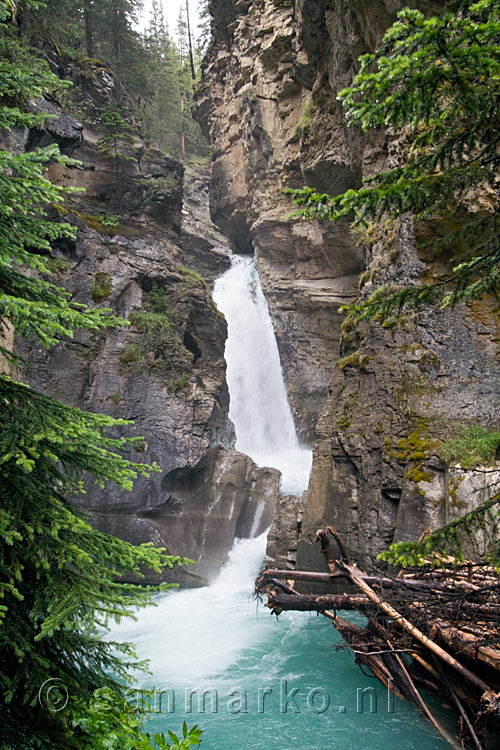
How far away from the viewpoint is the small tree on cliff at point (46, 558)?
274cm

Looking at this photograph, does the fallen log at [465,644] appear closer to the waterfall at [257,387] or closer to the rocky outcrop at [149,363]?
the rocky outcrop at [149,363]

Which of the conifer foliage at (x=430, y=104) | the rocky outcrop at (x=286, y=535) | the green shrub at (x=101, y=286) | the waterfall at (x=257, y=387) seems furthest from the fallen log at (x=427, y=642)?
the waterfall at (x=257, y=387)

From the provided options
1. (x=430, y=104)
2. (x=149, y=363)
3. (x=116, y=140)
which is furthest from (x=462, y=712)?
(x=116, y=140)

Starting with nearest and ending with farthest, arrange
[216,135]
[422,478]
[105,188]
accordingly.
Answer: [422,478], [105,188], [216,135]

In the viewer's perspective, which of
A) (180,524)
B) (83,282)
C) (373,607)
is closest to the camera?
(373,607)

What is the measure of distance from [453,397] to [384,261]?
4.04m

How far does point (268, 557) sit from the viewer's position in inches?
484

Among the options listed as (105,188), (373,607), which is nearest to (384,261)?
(373,607)

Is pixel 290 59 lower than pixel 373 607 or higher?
higher

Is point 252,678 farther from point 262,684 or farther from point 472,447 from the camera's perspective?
point 472,447

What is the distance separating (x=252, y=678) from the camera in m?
7.56

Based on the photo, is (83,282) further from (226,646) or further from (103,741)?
(103,741)
